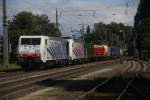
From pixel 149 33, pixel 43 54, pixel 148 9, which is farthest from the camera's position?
pixel 149 33

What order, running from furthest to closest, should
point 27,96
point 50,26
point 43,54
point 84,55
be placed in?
point 50,26 → point 84,55 → point 43,54 → point 27,96

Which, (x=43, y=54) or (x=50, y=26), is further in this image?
(x=50, y=26)

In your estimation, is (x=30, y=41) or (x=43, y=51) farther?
(x=30, y=41)

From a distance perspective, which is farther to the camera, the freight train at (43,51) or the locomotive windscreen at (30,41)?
the locomotive windscreen at (30,41)

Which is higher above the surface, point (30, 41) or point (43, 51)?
point (30, 41)

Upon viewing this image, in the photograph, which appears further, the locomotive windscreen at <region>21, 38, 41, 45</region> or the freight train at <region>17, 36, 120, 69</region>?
the locomotive windscreen at <region>21, 38, 41, 45</region>

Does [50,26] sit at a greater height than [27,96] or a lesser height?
greater

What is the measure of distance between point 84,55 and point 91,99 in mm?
49158

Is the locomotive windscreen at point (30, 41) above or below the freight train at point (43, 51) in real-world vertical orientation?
above

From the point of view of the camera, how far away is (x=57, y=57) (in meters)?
46.6

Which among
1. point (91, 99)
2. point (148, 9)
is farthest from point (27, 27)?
point (91, 99)

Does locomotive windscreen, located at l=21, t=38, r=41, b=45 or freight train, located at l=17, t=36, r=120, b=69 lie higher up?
locomotive windscreen, located at l=21, t=38, r=41, b=45

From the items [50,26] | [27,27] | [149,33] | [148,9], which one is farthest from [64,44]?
[50,26]

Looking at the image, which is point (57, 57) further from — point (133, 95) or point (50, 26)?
point (50, 26)
